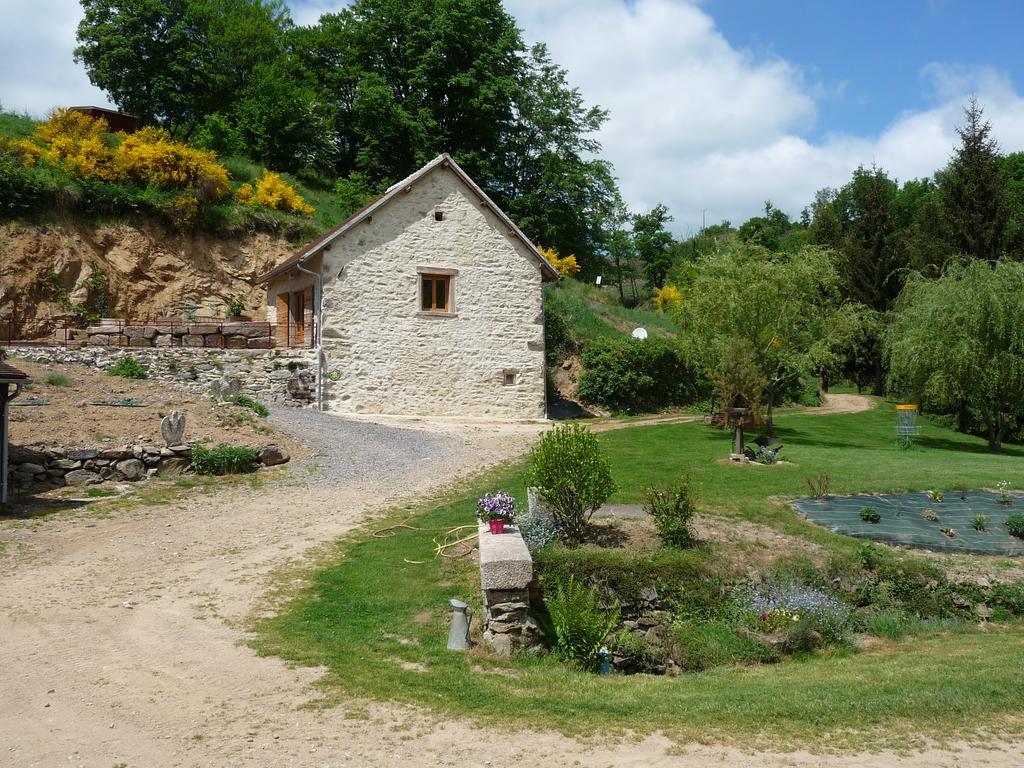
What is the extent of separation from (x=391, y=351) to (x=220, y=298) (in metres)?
11.1

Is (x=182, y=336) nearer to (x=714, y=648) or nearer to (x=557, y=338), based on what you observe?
(x=557, y=338)

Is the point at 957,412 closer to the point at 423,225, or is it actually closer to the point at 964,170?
the point at 964,170

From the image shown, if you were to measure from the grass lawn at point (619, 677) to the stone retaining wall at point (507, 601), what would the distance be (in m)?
0.32

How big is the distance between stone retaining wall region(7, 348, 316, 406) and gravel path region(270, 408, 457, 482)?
1.61m

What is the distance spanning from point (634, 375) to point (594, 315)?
7860 mm

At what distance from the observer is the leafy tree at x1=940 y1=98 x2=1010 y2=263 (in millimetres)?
33531

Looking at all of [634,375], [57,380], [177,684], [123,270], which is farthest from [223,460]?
[123,270]

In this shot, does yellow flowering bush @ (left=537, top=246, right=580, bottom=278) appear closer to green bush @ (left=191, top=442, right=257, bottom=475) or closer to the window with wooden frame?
the window with wooden frame

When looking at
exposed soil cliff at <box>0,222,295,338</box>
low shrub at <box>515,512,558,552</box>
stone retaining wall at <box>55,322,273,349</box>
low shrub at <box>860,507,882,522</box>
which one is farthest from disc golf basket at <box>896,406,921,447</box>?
exposed soil cliff at <box>0,222,295,338</box>

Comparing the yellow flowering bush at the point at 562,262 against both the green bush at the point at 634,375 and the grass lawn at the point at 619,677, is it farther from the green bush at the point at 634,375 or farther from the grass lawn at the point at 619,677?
the grass lawn at the point at 619,677

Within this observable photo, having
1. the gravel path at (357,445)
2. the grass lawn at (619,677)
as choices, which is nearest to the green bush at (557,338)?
the gravel path at (357,445)

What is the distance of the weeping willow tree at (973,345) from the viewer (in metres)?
22.4

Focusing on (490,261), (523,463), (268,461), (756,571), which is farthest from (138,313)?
(756,571)

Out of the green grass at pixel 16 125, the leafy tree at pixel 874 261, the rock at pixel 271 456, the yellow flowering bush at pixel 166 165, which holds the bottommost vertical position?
the rock at pixel 271 456
